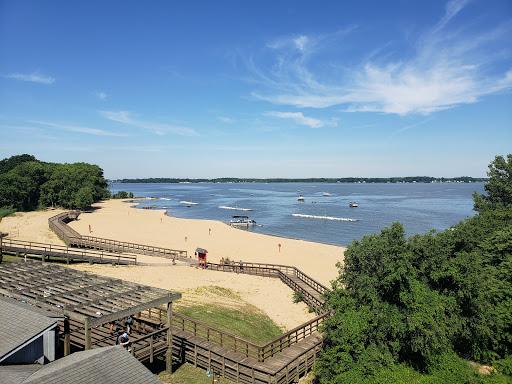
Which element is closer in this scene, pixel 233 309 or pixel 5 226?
pixel 233 309

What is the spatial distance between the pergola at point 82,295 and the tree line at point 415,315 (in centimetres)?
696

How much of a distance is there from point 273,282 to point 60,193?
73747 mm

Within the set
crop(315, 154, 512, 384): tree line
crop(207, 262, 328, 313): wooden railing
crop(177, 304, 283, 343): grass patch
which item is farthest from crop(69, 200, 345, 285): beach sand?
crop(315, 154, 512, 384): tree line

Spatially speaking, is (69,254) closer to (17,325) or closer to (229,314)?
(229,314)

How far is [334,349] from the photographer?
1391cm

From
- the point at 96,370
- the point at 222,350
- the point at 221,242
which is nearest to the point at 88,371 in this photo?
the point at 96,370

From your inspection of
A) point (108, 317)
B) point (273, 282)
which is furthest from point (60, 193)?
point (108, 317)

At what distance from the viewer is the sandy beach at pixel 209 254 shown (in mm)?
25391

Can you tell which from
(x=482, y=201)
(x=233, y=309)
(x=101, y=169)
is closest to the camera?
(x=233, y=309)

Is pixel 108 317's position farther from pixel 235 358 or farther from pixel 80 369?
pixel 235 358

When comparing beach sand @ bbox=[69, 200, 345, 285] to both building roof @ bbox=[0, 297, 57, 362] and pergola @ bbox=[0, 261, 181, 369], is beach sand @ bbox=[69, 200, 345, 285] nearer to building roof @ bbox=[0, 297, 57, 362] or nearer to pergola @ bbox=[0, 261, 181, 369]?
pergola @ bbox=[0, 261, 181, 369]

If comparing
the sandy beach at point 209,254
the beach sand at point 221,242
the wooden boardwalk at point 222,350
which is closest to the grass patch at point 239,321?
the sandy beach at point 209,254

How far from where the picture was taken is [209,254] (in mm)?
44906

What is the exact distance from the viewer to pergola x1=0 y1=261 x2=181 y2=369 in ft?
40.8
